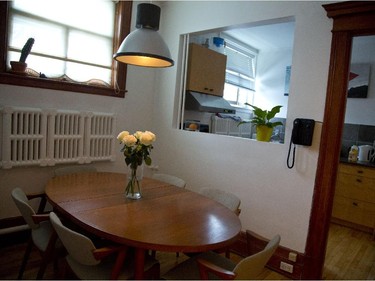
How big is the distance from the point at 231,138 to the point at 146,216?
1.48 m

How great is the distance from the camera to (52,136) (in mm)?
2607

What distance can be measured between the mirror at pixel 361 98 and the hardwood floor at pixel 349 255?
1.23 m

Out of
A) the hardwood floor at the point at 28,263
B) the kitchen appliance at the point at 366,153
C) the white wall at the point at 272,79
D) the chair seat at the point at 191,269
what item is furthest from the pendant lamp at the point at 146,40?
the white wall at the point at 272,79

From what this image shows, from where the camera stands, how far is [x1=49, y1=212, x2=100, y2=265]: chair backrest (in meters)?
1.34

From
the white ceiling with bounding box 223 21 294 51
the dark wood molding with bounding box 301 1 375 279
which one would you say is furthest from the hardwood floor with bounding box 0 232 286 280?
the white ceiling with bounding box 223 21 294 51

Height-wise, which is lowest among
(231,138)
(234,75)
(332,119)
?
(231,138)

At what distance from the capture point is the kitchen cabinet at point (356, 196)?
138 inches

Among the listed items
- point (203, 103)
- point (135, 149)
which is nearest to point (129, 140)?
point (135, 149)

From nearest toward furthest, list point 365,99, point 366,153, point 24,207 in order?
point 24,207
point 366,153
point 365,99

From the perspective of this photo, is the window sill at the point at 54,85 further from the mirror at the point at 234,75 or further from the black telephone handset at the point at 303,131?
the black telephone handset at the point at 303,131

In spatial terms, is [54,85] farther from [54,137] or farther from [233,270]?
[233,270]

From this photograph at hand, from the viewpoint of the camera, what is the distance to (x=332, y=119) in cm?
218

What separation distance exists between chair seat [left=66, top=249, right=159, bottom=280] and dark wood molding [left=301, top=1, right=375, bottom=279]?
1435mm

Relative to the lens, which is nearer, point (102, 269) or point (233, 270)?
point (233, 270)
